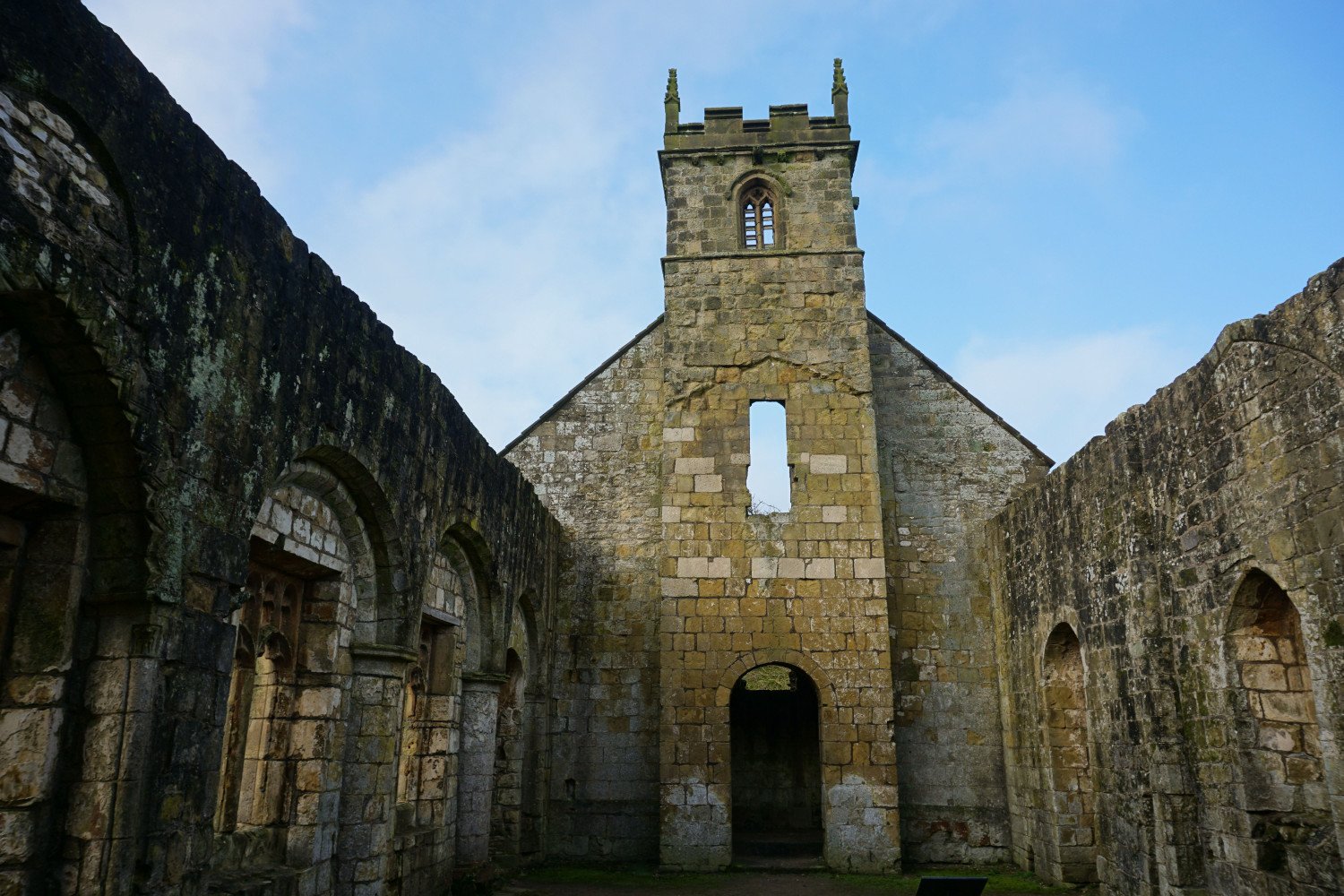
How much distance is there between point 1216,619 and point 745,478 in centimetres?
616

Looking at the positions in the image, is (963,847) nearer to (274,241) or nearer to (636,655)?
(636,655)

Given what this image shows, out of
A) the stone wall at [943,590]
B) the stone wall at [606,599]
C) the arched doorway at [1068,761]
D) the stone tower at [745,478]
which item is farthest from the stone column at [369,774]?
the stone wall at [943,590]

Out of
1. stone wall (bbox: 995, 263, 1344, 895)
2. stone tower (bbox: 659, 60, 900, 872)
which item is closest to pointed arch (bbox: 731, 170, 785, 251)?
stone tower (bbox: 659, 60, 900, 872)

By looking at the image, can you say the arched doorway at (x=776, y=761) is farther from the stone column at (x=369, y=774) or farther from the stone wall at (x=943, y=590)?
the stone column at (x=369, y=774)

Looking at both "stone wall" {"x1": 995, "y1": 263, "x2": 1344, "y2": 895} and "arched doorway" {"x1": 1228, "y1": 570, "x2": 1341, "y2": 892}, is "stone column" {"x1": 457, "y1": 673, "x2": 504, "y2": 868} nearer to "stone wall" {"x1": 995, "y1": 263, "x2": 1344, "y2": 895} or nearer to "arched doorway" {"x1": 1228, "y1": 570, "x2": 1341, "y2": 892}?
"stone wall" {"x1": 995, "y1": 263, "x2": 1344, "y2": 895}

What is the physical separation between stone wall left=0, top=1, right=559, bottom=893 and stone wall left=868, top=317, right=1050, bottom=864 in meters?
7.40

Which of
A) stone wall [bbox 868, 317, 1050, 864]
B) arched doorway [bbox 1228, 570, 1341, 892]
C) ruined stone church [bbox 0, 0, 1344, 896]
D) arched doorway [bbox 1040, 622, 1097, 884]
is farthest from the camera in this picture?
stone wall [bbox 868, 317, 1050, 864]

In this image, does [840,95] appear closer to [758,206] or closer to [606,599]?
[758,206]

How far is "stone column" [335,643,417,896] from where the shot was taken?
22.6ft

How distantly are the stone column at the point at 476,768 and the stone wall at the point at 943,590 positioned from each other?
520cm

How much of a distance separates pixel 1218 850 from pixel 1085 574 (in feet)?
9.56

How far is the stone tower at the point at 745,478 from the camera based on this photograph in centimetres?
1134

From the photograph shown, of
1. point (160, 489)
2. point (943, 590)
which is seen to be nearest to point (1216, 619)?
point (943, 590)

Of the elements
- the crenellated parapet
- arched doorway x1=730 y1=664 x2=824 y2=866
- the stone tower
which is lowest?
arched doorway x1=730 y1=664 x2=824 y2=866
